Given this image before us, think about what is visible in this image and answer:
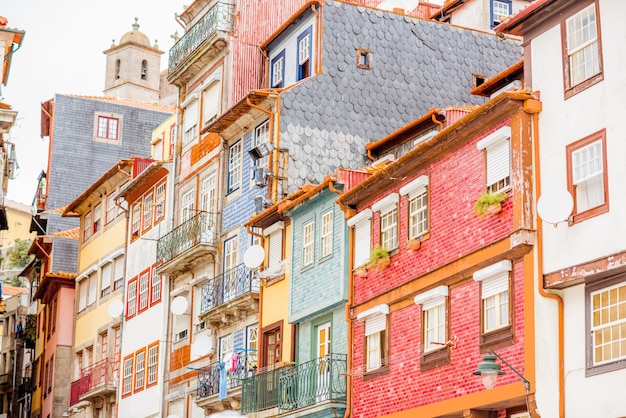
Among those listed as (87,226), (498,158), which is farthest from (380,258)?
(87,226)

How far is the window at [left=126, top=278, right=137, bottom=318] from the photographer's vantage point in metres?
50.5

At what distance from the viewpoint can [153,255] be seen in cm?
4884

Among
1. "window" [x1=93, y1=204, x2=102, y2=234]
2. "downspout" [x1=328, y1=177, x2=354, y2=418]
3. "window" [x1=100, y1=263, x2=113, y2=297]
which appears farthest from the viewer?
"window" [x1=93, y1=204, x2=102, y2=234]

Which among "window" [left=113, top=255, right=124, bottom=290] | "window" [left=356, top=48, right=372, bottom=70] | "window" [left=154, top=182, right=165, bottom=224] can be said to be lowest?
"window" [left=113, top=255, right=124, bottom=290]

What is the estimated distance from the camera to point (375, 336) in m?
30.8

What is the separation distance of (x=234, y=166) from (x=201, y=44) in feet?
16.7

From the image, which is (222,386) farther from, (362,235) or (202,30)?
(202,30)

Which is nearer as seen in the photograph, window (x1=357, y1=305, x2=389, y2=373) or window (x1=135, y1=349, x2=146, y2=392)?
window (x1=357, y1=305, x2=389, y2=373)

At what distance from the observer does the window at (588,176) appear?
2305cm

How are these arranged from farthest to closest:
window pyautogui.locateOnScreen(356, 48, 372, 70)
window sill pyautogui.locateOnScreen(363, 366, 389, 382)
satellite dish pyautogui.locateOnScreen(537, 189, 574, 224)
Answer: window pyautogui.locateOnScreen(356, 48, 372, 70) < window sill pyautogui.locateOnScreen(363, 366, 389, 382) < satellite dish pyautogui.locateOnScreen(537, 189, 574, 224)

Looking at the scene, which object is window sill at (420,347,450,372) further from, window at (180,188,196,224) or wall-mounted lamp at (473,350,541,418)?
window at (180,188,196,224)

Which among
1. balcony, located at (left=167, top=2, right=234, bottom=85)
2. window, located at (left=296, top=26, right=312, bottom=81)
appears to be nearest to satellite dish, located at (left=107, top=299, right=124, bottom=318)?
balcony, located at (left=167, top=2, right=234, bottom=85)

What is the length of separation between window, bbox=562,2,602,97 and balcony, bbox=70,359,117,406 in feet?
99.8

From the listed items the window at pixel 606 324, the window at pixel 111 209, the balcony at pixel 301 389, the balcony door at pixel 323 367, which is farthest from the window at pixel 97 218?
the window at pixel 606 324
